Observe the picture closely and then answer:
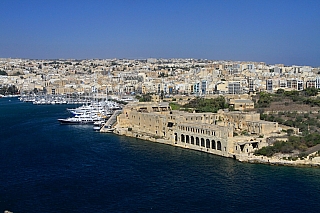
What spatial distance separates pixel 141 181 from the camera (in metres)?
14.4

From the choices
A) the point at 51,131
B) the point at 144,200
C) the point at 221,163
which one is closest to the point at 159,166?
the point at 221,163

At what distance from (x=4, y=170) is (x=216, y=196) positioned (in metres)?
7.56

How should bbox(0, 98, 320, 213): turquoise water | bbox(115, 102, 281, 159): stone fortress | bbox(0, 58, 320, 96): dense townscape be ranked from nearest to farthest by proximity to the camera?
bbox(0, 98, 320, 213): turquoise water → bbox(115, 102, 281, 159): stone fortress → bbox(0, 58, 320, 96): dense townscape

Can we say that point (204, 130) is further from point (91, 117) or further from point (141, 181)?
point (91, 117)

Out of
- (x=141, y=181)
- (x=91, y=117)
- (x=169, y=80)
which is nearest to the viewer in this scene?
(x=141, y=181)

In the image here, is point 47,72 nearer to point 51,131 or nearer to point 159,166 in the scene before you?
point 51,131

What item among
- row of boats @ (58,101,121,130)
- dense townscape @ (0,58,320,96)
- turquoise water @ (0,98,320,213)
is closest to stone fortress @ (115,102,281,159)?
turquoise water @ (0,98,320,213)

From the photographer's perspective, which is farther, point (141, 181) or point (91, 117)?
point (91, 117)

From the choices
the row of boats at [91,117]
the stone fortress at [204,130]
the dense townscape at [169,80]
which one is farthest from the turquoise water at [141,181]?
the dense townscape at [169,80]

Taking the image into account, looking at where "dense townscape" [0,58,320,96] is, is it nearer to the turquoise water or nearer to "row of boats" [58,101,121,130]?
"row of boats" [58,101,121,130]

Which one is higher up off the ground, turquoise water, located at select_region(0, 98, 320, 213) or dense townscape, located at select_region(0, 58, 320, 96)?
dense townscape, located at select_region(0, 58, 320, 96)

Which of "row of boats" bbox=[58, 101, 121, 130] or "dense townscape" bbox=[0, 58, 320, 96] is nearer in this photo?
"row of boats" bbox=[58, 101, 121, 130]

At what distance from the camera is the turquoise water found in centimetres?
1220

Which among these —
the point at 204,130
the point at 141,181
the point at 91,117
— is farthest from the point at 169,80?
the point at 141,181
